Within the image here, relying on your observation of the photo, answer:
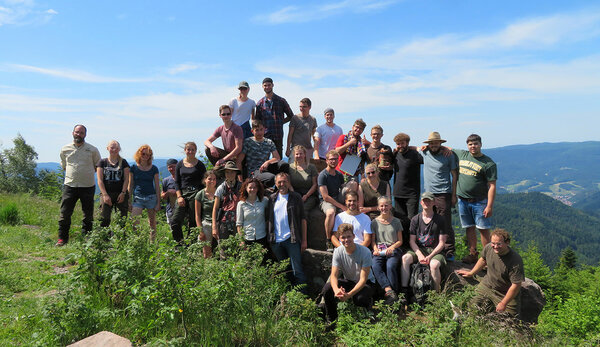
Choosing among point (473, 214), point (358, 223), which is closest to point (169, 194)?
point (358, 223)

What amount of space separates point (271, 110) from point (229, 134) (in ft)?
3.97

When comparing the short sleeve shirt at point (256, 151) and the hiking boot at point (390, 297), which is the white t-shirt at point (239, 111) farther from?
the hiking boot at point (390, 297)

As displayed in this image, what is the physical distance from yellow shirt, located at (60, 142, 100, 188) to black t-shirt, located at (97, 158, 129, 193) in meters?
0.33

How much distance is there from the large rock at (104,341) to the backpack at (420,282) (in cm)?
415

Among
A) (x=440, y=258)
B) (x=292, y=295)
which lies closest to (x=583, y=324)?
(x=440, y=258)

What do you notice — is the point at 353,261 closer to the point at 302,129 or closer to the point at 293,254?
the point at 293,254

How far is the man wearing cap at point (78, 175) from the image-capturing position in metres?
7.57

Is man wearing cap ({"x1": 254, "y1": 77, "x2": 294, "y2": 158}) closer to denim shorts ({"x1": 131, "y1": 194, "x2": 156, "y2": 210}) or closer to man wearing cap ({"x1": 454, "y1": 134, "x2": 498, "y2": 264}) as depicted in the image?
denim shorts ({"x1": 131, "y1": 194, "x2": 156, "y2": 210})

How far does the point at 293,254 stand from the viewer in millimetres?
6262

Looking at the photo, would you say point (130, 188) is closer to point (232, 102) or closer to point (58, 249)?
point (58, 249)

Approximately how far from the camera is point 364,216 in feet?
20.9

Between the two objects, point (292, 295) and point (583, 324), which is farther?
point (583, 324)

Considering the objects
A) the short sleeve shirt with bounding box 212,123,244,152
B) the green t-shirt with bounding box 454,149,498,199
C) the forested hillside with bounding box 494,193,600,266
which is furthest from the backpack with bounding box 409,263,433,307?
the forested hillside with bounding box 494,193,600,266

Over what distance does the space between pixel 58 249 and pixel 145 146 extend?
2.62 metres
